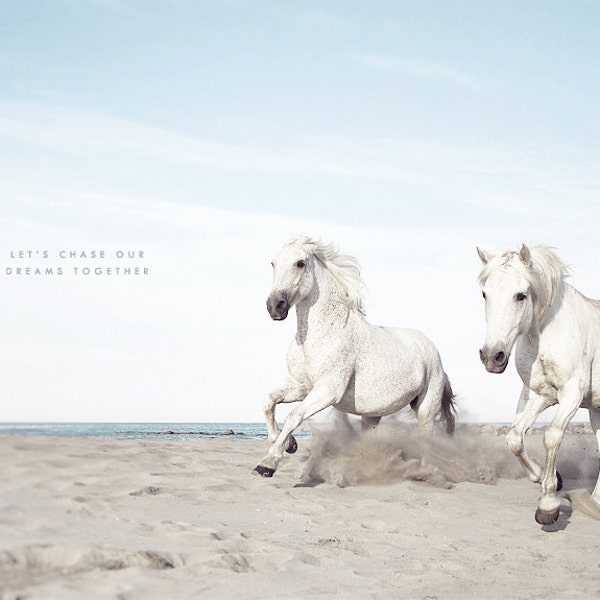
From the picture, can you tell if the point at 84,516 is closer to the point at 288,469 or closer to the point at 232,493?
→ the point at 232,493

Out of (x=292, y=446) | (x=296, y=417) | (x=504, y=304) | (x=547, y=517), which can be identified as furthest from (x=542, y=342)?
(x=292, y=446)

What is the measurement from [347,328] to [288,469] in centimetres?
176

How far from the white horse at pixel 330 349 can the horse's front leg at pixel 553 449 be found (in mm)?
1999

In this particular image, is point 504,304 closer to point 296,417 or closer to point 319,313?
point 296,417

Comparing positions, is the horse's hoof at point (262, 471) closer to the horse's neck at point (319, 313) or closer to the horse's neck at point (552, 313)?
the horse's neck at point (319, 313)

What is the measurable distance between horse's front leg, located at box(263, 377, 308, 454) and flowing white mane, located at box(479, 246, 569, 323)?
2.20 metres


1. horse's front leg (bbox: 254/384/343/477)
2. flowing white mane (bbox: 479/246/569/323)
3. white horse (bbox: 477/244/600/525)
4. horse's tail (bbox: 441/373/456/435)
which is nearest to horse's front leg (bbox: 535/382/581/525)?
white horse (bbox: 477/244/600/525)

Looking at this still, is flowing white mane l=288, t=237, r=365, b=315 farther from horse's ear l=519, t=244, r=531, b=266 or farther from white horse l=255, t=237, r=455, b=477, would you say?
horse's ear l=519, t=244, r=531, b=266

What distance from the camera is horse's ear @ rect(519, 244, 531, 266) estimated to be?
18.9 feet

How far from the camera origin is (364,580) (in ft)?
13.0

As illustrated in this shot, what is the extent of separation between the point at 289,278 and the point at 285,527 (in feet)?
8.60

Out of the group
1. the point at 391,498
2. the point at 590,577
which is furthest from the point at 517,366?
the point at 590,577

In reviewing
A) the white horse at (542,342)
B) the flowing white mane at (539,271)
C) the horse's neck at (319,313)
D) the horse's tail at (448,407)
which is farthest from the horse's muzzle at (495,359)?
the horse's tail at (448,407)

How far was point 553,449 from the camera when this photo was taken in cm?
584
